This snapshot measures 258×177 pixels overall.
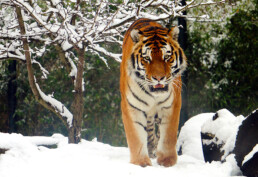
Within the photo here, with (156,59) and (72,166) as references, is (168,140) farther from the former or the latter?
(72,166)

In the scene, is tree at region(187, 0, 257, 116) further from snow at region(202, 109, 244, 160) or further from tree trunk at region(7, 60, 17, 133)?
snow at region(202, 109, 244, 160)

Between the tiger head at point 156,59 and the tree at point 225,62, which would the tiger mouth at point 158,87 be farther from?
the tree at point 225,62

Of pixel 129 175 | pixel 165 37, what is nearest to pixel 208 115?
pixel 165 37

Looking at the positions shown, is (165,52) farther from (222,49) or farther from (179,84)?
(222,49)

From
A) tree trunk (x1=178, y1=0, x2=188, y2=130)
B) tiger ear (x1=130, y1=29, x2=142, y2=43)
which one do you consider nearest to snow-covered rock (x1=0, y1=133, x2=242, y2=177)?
tiger ear (x1=130, y1=29, x2=142, y2=43)

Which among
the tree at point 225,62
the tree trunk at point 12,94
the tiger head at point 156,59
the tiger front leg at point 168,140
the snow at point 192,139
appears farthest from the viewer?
the tree trunk at point 12,94

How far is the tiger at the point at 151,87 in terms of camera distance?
3684 millimetres

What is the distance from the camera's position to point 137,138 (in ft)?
13.1

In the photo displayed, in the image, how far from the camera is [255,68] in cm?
916

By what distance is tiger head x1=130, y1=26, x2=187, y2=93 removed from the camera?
3.62 m

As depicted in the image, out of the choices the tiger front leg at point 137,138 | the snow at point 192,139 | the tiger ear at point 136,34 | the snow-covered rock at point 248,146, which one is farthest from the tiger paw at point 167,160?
the snow at point 192,139

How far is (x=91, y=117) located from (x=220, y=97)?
307 centimetres

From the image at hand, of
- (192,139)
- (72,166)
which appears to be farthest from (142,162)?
(192,139)

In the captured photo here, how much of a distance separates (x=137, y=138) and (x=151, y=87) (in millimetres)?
587
